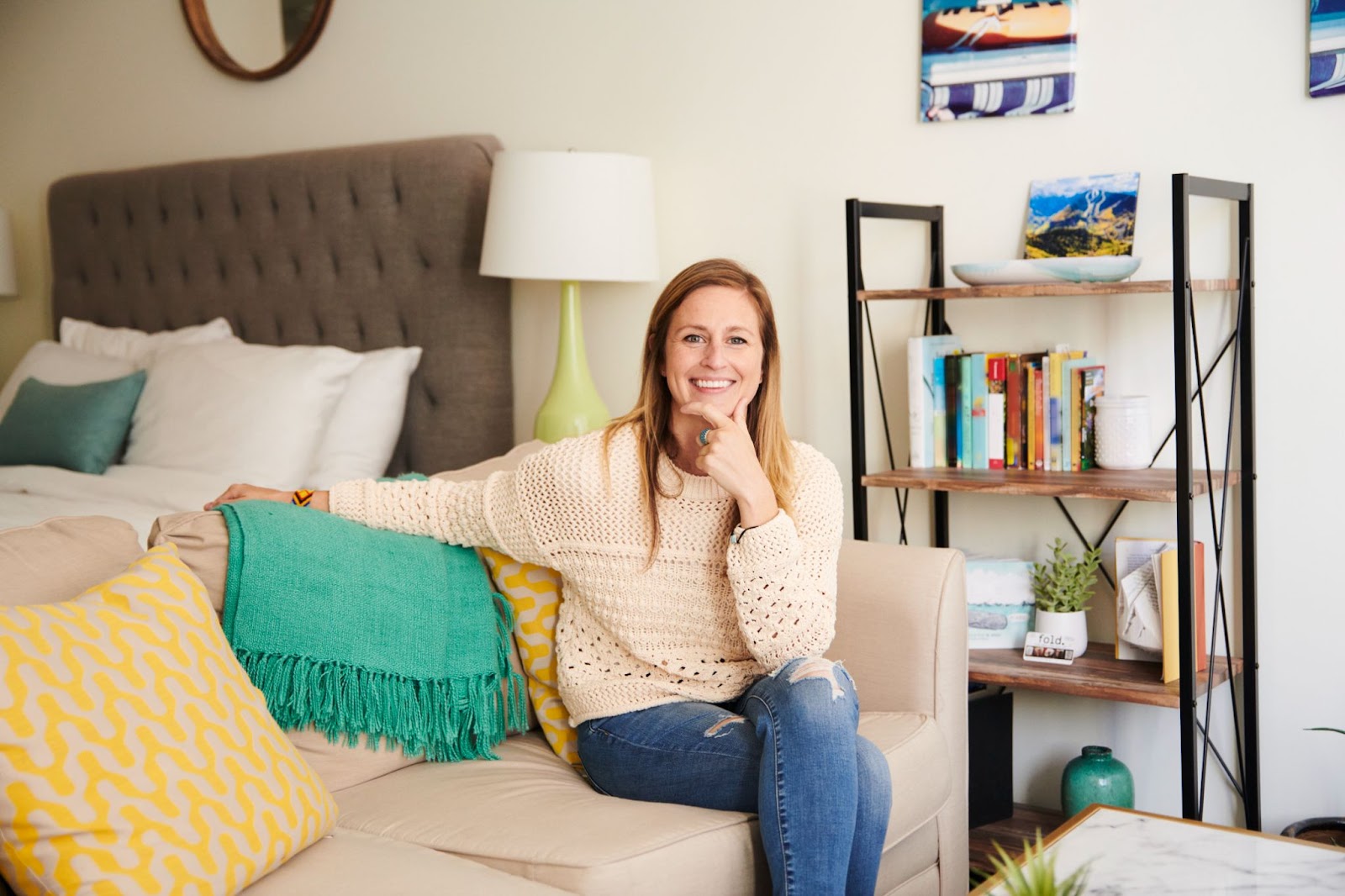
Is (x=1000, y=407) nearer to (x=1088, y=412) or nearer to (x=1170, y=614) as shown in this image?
(x=1088, y=412)

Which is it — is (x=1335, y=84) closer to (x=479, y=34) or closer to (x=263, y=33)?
(x=479, y=34)

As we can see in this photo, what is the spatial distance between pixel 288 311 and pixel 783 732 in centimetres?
220

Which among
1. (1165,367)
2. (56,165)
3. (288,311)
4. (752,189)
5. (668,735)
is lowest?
(668,735)

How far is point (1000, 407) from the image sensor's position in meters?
2.45

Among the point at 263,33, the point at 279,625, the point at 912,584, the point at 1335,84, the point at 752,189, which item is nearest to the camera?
the point at 279,625

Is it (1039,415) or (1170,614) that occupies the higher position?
(1039,415)

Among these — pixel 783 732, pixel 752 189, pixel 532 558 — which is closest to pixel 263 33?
pixel 752 189

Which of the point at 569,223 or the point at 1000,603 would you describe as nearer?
the point at 1000,603

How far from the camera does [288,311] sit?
336 cm

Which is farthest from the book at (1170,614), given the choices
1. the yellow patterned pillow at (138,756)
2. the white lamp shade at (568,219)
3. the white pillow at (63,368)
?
the white pillow at (63,368)

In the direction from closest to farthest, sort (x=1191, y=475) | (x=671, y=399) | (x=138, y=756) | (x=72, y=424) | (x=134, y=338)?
(x=138, y=756) < (x=671, y=399) < (x=1191, y=475) < (x=72, y=424) < (x=134, y=338)

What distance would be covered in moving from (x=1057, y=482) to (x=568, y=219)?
44.5 inches

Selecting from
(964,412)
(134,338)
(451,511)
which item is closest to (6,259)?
(134,338)

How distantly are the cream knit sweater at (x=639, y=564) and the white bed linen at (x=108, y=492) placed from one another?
1003 millimetres
